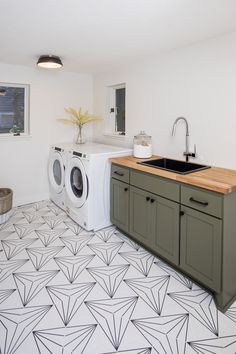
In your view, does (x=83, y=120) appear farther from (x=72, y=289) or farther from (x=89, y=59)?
(x=72, y=289)

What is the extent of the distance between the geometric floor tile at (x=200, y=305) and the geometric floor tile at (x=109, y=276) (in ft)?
1.50

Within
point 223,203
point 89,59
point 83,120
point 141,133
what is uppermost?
point 89,59

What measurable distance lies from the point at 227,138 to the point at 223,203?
890 mm

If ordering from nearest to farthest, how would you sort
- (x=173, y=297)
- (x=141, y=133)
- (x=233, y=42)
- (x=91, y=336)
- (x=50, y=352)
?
(x=50, y=352) < (x=91, y=336) < (x=173, y=297) < (x=233, y=42) < (x=141, y=133)

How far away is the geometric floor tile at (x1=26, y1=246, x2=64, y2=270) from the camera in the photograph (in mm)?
2449

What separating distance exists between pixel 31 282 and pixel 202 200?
5.14 feet

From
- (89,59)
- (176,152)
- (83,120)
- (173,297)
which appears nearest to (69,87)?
(83,120)

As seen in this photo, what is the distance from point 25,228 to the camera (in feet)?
10.6

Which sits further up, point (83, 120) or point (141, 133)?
point (83, 120)

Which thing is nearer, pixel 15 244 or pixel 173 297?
pixel 173 297

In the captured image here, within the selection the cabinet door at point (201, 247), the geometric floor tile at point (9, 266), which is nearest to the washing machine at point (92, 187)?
the geometric floor tile at point (9, 266)

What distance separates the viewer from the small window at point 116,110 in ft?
13.3

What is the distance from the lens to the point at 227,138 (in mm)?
2412

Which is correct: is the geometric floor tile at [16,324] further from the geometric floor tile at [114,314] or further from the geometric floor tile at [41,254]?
the geometric floor tile at [41,254]
